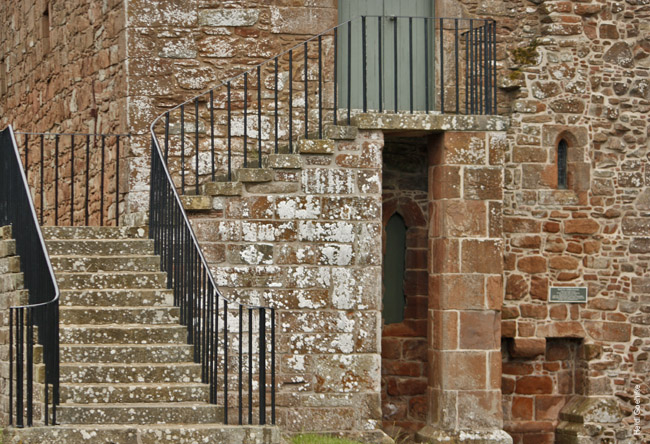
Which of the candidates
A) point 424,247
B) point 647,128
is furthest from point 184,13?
point 647,128

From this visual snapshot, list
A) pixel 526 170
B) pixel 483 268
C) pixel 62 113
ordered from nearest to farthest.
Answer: pixel 483 268 < pixel 526 170 < pixel 62 113

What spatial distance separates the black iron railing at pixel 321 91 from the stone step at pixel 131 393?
2676 millimetres

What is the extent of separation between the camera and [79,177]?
13930 mm

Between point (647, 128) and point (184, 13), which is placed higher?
point (184, 13)

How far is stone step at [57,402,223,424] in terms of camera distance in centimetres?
877

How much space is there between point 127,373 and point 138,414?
0.55 m

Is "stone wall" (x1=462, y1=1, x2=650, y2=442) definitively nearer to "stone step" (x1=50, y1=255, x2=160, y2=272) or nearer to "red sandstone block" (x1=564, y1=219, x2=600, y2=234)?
"red sandstone block" (x1=564, y1=219, x2=600, y2=234)

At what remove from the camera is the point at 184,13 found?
40.2ft

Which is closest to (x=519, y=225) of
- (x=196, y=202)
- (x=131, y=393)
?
(x=196, y=202)

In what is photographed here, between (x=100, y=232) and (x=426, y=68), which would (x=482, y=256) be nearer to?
(x=426, y=68)

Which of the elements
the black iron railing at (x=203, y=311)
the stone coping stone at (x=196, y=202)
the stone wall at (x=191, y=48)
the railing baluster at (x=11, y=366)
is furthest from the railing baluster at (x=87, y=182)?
the railing baluster at (x=11, y=366)

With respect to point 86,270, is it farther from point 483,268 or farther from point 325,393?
point 483,268

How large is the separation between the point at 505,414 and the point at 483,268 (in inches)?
88.1

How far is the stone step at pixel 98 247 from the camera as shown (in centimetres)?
1094
